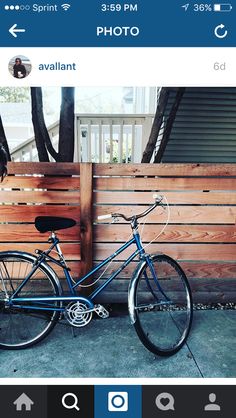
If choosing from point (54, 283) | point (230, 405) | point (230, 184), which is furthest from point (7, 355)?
point (230, 184)

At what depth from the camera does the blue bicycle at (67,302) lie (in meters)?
2.52

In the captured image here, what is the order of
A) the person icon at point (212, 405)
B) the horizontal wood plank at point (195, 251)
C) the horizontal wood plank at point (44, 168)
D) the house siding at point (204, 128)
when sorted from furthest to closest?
the house siding at point (204, 128) < the horizontal wood plank at point (195, 251) < the horizontal wood plank at point (44, 168) < the person icon at point (212, 405)

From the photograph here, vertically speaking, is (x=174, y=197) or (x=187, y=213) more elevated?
(x=174, y=197)

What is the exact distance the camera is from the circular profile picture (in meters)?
1.60

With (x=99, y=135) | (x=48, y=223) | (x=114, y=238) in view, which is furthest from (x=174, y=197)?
(x=99, y=135)

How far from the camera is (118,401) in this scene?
1.37 metres

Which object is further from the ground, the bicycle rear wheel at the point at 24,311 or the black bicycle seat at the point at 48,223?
the black bicycle seat at the point at 48,223
